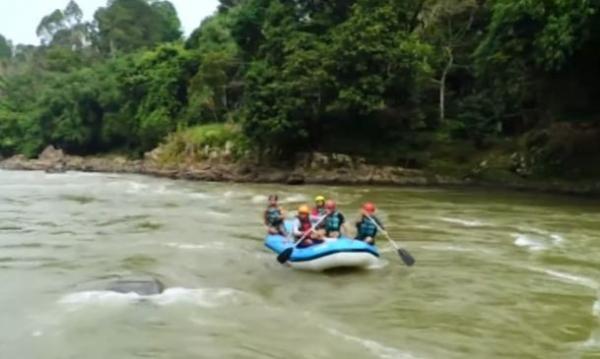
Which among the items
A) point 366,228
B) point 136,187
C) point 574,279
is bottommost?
point 136,187

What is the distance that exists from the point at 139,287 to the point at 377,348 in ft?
14.7

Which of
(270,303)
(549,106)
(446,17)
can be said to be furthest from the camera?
(446,17)

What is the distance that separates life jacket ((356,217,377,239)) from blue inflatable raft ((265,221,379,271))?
0.83 metres

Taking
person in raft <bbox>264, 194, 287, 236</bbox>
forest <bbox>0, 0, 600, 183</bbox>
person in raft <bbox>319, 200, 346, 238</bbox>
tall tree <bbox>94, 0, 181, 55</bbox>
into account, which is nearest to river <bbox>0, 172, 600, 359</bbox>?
person in raft <bbox>264, 194, 287, 236</bbox>

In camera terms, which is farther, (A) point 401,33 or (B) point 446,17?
(B) point 446,17

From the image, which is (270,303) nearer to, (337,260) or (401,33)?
(337,260)

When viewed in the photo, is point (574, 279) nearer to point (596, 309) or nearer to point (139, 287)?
point (596, 309)

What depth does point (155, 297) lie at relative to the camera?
37.9ft

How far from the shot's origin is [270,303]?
453 inches

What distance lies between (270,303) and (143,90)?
2041 inches

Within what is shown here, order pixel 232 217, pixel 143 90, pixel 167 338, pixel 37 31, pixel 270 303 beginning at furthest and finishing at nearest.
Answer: pixel 37 31 < pixel 143 90 < pixel 232 217 < pixel 270 303 < pixel 167 338

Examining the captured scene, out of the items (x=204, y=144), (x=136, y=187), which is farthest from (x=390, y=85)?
(x=204, y=144)

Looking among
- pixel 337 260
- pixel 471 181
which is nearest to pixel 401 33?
pixel 471 181

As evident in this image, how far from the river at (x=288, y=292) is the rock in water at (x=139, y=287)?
190 millimetres
